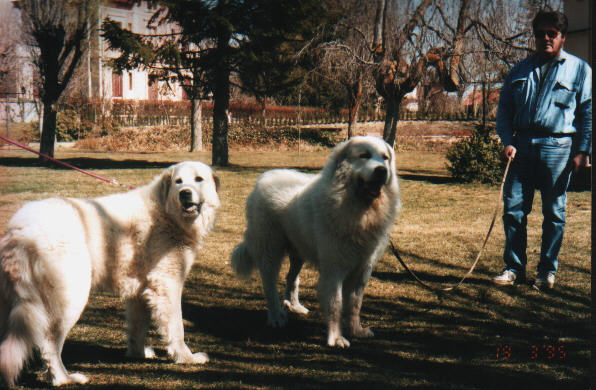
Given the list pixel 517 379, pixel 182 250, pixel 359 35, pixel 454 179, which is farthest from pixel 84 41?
pixel 517 379

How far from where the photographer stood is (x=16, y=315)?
2713 mm

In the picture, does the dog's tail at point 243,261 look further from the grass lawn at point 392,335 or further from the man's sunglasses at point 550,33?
the man's sunglasses at point 550,33

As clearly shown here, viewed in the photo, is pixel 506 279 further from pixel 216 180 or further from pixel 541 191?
pixel 216 180

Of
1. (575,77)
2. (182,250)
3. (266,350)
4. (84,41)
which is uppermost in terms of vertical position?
(84,41)

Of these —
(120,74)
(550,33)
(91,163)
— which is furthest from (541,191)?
(91,163)

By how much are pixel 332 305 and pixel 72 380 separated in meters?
1.86

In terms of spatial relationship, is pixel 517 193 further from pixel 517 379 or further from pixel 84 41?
pixel 84 41

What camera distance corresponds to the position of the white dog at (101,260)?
2768 mm

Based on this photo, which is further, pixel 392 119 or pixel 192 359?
pixel 392 119

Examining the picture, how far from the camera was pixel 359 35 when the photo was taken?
18953mm

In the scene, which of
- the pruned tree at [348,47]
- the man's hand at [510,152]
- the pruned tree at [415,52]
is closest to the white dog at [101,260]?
the man's hand at [510,152]

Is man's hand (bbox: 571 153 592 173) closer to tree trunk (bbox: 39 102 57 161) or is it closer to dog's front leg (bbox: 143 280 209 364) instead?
dog's front leg (bbox: 143 280 209 364)

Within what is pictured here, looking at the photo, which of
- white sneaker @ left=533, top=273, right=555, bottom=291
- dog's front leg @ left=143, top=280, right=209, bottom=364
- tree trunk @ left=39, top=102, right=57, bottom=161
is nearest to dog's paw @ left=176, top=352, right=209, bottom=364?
dog's front leg @ left=143, top=280, right=209, bottom=364

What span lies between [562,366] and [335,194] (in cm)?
194
